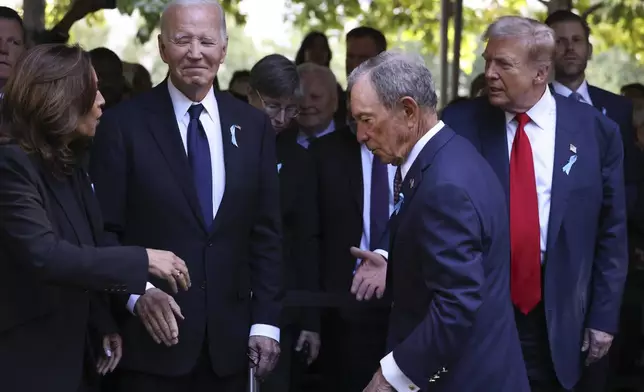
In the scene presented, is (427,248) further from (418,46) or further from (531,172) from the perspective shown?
(418,46)

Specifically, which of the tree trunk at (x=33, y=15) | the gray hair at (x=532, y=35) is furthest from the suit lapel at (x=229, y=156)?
the tree trunk at (x=33, y=15)

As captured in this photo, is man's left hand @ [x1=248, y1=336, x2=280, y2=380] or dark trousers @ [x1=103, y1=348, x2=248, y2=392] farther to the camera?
man's left hand @ [x1=248, y1=336, x2=280, y2=380]

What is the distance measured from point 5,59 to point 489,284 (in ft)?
9.50

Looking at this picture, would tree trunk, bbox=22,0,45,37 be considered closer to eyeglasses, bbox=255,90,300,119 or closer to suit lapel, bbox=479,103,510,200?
eyeglasses, bbox=255,90,300,119

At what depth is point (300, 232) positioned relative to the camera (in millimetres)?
5195

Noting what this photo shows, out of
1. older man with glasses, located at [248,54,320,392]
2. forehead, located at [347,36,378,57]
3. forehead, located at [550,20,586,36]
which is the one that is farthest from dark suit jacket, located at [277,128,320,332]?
forehead, located at [347,36,378,57]

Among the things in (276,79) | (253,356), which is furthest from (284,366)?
(276,79)

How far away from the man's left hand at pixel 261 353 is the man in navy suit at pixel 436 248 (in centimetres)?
84

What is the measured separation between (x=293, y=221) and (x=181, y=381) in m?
1.29

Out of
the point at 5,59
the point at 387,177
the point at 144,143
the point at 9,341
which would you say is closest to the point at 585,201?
the point at 387,177

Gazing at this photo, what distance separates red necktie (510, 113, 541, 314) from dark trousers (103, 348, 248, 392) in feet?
3.85

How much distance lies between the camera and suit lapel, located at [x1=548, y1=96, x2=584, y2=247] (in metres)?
4.42

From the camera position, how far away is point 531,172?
14.6ft

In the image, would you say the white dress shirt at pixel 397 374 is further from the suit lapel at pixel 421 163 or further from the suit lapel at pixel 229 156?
the suit lapel at pixel 229 156
